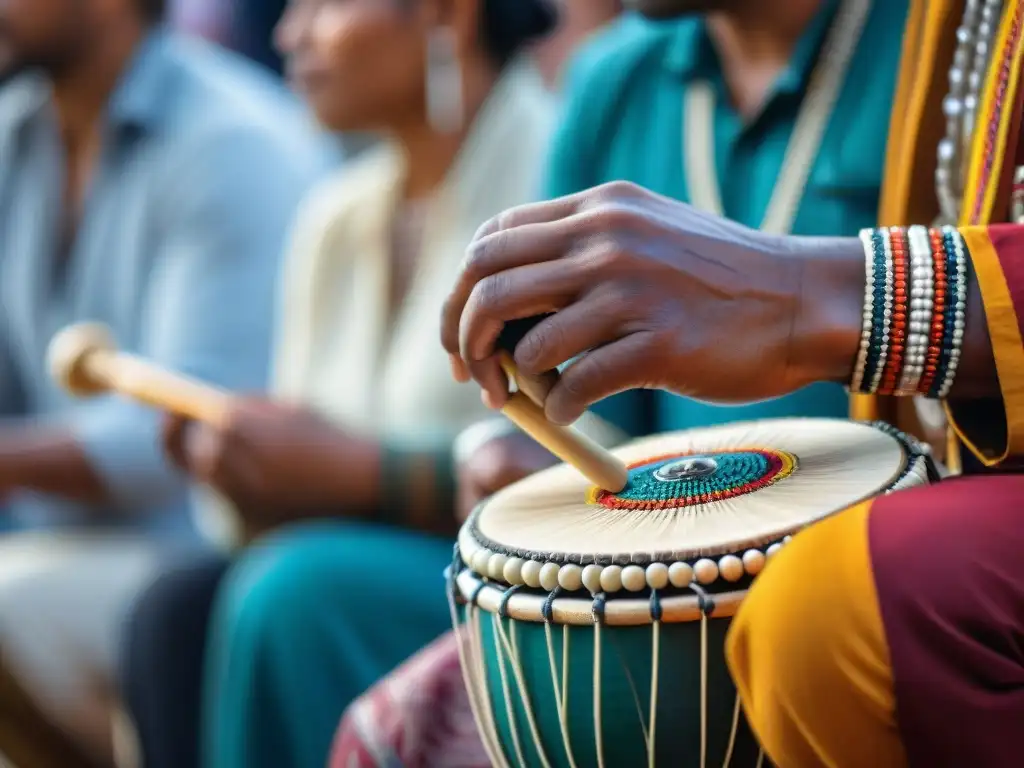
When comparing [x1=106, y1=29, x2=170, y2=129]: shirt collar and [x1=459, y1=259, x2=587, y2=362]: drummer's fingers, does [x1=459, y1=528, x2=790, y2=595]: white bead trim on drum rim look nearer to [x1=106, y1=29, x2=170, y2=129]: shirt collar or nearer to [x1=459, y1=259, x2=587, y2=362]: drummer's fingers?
[x1=459, y1=259, x2=587, y2=362]: drummer's fingers

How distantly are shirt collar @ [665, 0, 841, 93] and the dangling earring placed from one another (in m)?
0.53

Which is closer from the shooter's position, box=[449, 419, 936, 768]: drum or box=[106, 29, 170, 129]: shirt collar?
box=[449, 419, 936, 768]: drum

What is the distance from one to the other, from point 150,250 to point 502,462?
1.14 metres

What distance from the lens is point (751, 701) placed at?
0.80m

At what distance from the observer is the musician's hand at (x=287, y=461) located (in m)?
1.79

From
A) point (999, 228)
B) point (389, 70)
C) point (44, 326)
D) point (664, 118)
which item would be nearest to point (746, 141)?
point (664, 118)

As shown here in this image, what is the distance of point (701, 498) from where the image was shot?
932 millimetres

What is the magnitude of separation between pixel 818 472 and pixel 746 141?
2.01ft

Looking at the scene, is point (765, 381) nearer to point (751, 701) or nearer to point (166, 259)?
point (751, 701)

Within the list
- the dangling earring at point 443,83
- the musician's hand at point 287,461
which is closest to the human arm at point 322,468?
the musician's hand at point 287,461

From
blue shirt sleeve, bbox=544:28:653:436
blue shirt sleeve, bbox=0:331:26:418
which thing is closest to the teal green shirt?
blue shirt sleeve, bbox=544:28:653:436

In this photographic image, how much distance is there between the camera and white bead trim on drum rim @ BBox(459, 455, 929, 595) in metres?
0.84

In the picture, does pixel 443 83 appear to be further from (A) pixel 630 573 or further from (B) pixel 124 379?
(A) pixel 630 573

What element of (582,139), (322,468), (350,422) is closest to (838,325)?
(582,139)
